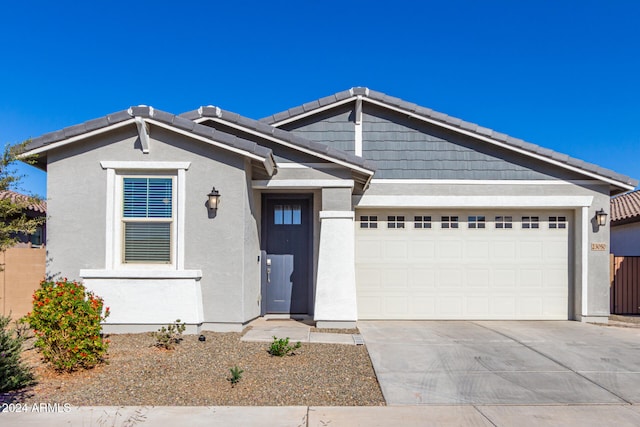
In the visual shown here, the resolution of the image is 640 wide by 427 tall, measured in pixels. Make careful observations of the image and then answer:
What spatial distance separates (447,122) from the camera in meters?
10.7

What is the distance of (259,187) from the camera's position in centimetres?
952

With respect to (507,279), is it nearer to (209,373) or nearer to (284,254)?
(284,254)

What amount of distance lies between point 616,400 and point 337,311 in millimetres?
4670

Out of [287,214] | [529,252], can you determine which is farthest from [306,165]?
[529,252]

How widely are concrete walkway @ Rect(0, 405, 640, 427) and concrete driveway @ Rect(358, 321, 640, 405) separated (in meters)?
0.24

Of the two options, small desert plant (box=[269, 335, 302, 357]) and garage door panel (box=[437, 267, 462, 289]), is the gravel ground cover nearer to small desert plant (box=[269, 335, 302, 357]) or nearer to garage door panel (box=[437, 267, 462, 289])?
small desert plant (box=[269, 335, 302, 357])

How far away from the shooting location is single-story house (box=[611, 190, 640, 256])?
14.6 meters

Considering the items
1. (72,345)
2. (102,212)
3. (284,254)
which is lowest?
(72,345)

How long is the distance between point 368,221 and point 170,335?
16.5 feet

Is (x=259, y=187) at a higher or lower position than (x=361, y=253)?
higher

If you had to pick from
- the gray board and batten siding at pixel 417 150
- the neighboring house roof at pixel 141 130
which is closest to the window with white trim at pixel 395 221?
the gray board and batten siding at pixel 417 150

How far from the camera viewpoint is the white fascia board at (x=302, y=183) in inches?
364

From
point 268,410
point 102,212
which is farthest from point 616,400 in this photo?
point 102,212

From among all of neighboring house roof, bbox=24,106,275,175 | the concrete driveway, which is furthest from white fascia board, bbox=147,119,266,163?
the concrete driveway
